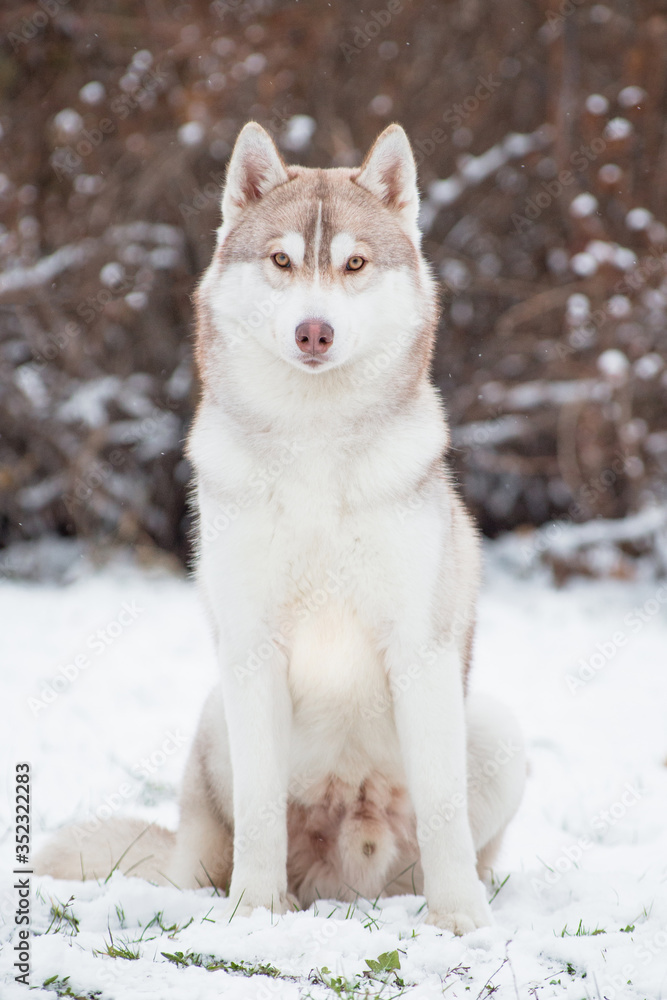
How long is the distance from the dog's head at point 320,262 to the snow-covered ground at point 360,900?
4.94ft

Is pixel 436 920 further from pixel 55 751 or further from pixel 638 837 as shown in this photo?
pixel 55 751

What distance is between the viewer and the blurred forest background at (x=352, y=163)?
6891 millimetres

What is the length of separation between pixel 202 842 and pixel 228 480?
3.91ft

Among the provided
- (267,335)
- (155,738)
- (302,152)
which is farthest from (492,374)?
(267,335)

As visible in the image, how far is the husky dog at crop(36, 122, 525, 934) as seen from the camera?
8.07 ft

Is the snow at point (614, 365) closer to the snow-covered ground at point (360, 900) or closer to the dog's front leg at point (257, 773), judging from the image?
the snow-covered ground at point (360, 900)

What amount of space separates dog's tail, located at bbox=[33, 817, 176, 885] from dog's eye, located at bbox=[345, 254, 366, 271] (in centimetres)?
195

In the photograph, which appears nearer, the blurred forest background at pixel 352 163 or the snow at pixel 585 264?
the snow at pixel 585 264

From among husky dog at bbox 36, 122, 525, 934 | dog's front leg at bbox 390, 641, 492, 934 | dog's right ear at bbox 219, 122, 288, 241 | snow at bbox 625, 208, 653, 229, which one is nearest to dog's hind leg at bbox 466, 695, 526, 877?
husky dog at bbox 36, 122, 525, 934

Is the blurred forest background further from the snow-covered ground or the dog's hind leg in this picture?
the dog's hind leg

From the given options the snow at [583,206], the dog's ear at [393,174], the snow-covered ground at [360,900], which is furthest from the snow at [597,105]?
the dog's ear at [393,174]

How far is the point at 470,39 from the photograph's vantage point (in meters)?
7.48

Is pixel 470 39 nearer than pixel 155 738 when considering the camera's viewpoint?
No

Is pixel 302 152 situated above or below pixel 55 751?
above
